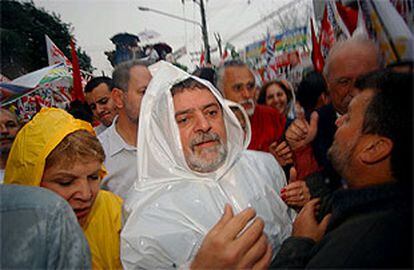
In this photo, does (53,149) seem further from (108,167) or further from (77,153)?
(108,167)

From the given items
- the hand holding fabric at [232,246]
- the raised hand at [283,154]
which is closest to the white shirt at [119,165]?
the raised hand at [283,154]

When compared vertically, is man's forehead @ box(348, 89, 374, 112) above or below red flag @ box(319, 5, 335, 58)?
below

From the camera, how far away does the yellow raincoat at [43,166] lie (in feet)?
5.02

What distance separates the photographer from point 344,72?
6.75 feet

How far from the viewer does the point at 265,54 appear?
11.7 feet

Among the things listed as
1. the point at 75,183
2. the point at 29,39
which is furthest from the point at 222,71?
the point at 29,39

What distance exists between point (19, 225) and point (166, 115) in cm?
107

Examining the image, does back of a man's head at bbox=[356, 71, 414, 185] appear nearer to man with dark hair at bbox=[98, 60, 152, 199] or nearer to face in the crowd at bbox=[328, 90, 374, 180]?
face in the crowd at bbox=[328, 90, 374, 180]

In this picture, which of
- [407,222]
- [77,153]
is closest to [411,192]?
[407,222]

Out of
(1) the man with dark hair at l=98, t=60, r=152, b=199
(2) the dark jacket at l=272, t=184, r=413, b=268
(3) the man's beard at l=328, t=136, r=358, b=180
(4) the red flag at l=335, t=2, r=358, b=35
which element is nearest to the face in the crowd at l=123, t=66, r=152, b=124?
(1) the man with dark hair at l=98, t=60, r=152, b=199

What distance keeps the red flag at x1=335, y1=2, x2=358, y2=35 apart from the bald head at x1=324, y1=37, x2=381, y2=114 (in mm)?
65

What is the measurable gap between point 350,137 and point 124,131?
1.94m

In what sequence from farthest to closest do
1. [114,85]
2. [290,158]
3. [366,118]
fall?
[114,85] < [290,158] < [366,118]

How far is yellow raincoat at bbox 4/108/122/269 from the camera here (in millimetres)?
1531
